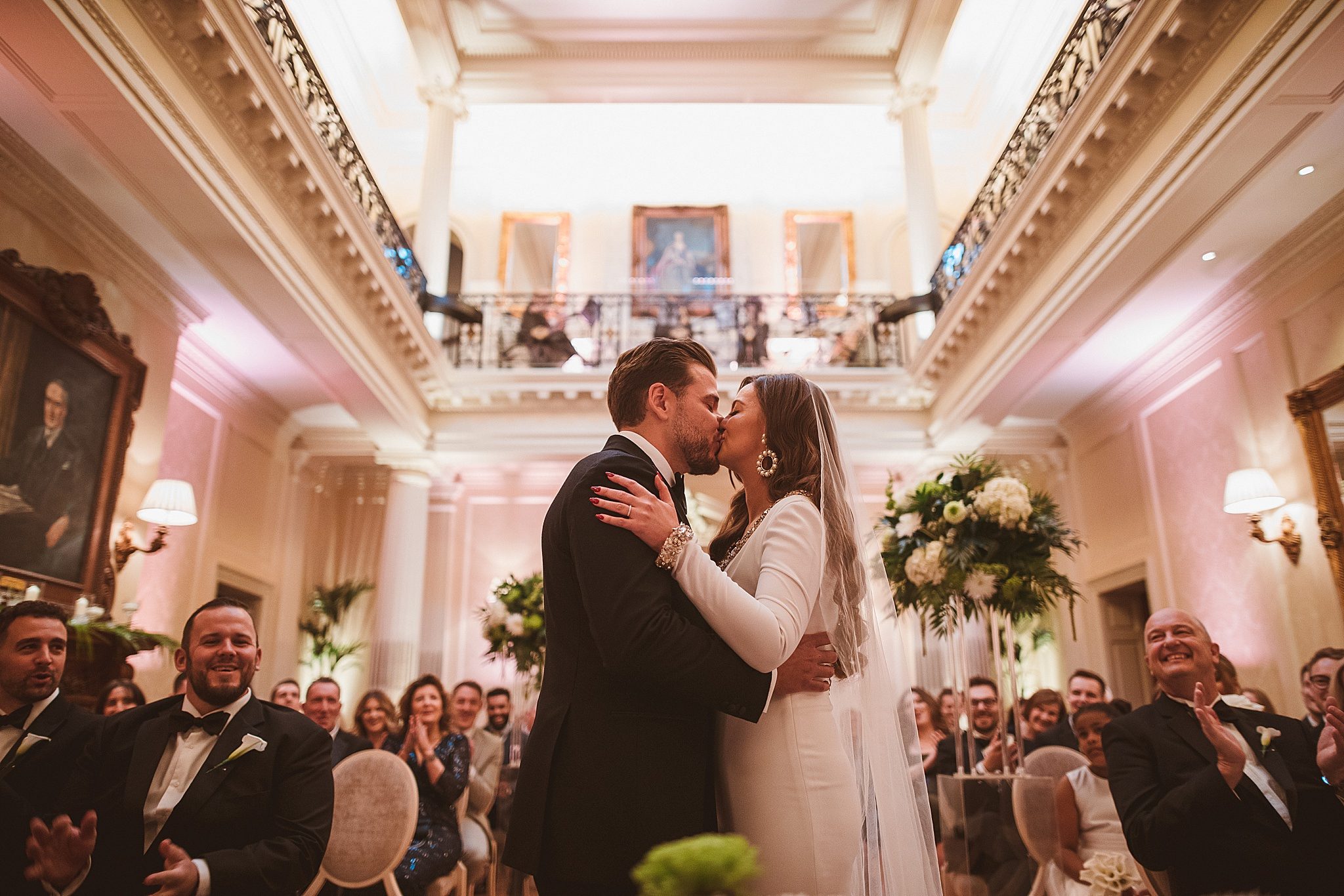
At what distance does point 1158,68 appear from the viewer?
5918 mm

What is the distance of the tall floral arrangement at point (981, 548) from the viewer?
4902 mm

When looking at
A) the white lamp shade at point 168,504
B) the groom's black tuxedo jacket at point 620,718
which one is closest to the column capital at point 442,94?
the white lamp shade at point 168,504

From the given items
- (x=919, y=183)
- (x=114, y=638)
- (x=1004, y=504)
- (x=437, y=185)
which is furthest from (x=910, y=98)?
(x=114, y=638)

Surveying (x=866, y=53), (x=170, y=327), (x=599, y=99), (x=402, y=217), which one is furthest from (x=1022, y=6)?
(x=170, y=327)

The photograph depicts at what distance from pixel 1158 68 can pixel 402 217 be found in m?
10.9

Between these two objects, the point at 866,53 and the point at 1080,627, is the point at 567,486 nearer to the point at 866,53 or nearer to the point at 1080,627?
the point at 1080,627

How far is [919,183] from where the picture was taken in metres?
11.4

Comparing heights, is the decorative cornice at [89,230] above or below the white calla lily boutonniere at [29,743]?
above

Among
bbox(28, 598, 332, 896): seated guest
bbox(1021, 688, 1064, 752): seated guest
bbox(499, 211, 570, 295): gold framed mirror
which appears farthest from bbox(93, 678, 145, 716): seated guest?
bbox(499, 211, 570, 295): gold framed mirror

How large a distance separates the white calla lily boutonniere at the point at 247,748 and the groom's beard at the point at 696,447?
1577 millimetres

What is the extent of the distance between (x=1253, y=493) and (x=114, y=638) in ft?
25.2

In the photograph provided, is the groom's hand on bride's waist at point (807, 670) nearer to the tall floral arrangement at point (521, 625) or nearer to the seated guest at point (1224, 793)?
the seated guest at point (1224, 793)

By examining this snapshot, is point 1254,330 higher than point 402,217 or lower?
lower

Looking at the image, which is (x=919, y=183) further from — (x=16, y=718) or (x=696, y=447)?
(x=16, y=718)
